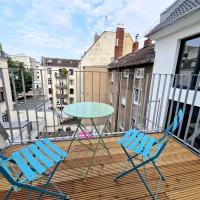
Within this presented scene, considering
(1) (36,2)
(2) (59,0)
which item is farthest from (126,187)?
(2) (59,0)

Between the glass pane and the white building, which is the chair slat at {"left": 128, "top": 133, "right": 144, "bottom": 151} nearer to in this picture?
the white building

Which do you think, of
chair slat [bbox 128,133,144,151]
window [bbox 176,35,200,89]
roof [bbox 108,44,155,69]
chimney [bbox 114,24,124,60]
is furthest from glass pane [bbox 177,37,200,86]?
chimney [bbox 114,24,124,60]

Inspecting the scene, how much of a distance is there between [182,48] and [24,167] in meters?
4.71

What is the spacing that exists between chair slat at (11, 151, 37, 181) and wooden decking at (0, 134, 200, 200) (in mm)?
541

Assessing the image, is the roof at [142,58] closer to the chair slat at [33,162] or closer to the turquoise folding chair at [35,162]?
the turquoise folding chair at [35,162]

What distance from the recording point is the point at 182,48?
380cm

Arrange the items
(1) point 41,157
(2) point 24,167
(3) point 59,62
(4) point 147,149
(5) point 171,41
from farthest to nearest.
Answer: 1. (3) point 59,62
2. (5) point 171,41
3. (4) point 147,149
4. (1) point 41,157
5. (2) point 24,167

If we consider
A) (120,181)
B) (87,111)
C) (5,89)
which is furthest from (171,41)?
(5,89)

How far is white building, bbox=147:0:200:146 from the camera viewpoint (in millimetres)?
3133

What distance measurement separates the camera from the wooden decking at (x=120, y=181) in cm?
135

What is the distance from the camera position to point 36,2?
396 centimetres

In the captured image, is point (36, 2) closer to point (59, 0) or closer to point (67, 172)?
point (59, 0)

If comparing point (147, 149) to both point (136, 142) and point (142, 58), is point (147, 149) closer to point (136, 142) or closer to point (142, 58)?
point (136, 142)

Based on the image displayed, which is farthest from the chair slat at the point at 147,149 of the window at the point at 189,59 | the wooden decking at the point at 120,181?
the window at the point at 189,59
